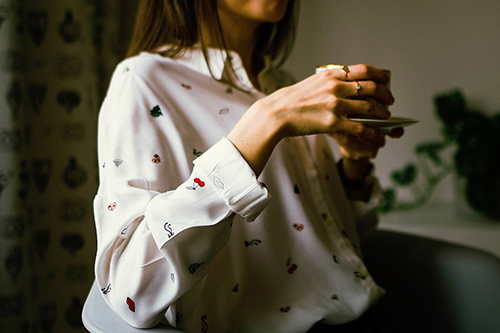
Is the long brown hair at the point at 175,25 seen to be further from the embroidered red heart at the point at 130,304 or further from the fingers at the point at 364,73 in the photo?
the embroidered red heart at the point at 130,304

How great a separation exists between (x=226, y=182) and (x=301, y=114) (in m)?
0.13

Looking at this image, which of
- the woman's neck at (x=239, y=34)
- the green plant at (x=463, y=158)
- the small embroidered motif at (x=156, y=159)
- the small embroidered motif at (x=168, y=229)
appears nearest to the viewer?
the small embroidered motif at (x=168, y=229)

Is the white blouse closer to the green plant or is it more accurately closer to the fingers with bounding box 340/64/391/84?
the fingers with bounding box 340/64/391/84

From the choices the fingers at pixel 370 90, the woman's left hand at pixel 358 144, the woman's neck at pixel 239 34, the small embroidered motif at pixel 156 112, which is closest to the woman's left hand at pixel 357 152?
the woman's left hand at pixel 358 144

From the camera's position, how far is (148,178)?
57 cm

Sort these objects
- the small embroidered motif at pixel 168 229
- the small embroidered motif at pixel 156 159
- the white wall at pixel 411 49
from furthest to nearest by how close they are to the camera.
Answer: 1. the white wall at pixel 411 49
2. the small embroidered motif at pixel 156 159
3. the small embroidered motif at pixel 168 229

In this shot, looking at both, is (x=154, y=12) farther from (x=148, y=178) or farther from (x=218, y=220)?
(x=218, y=220)

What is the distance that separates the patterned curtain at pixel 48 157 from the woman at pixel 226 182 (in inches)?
18.2

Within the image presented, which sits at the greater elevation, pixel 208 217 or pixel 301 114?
pixel 301 114

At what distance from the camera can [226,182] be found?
0.48 meters

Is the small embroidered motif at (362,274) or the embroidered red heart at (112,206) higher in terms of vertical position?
the embroidered red heart at (112,206)

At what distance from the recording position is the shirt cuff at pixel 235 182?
0.47 metres

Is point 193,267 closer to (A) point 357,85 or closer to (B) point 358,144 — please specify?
(A) point 357,85

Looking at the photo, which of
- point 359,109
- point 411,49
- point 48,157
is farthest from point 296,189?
point 411,49
